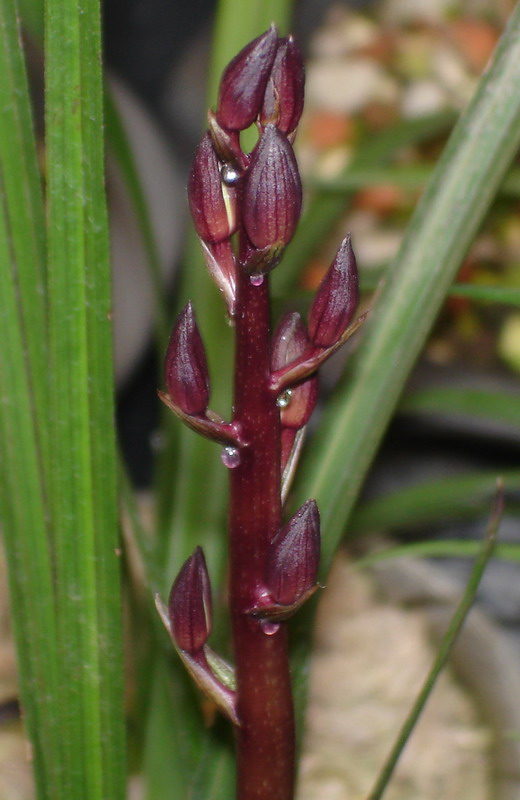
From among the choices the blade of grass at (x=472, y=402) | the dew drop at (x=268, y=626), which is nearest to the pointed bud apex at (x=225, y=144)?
the dew drop at (x=268, y=626)

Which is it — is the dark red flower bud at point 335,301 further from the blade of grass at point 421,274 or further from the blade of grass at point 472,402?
the blade of grass at point 472,402

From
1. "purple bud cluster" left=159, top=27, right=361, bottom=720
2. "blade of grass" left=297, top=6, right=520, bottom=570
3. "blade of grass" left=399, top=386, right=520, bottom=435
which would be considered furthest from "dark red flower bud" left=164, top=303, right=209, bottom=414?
"blade of grass" left=399, top=386, right=520, bottom=435

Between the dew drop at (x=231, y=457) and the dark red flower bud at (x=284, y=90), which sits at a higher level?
the dark red flower bud at (x=284, y=90)

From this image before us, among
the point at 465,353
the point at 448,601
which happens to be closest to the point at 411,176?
the point at 448,601

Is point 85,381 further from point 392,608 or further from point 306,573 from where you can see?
point 392,608

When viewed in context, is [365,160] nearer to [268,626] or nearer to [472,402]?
[472,402]

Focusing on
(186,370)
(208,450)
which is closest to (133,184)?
(208,450)

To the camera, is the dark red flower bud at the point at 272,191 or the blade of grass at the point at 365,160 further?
the blade of grass at the point at 365,160
